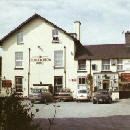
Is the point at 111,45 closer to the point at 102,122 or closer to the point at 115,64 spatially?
the point at 115,64

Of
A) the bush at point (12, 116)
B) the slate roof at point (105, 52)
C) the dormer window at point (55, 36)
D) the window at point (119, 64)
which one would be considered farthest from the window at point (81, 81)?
the bush at point (12, 116)

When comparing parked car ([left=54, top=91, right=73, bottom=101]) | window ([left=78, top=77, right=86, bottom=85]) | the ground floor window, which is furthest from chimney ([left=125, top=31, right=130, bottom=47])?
parked car ([left=54, top=91, right=73, bottom=101])

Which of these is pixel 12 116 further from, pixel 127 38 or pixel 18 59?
pixel 127 38

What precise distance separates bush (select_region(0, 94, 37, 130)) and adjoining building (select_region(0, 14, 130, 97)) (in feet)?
104

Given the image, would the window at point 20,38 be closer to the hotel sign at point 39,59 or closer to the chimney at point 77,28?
the hotel sign at point 39,59

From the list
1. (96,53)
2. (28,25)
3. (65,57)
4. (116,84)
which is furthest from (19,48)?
(116,84)

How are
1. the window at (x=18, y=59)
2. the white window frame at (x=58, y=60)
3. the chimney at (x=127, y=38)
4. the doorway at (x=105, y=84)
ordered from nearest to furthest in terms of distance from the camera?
the doorway at (x=105, y=84)
the white window frame at (x=58, y=60)
the window at (x=18, y=59)
the chimney at (x=127, y=38)

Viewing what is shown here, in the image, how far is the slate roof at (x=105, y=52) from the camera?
4175 centimetres

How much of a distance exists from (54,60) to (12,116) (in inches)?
1346

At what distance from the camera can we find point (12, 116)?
27.7ft

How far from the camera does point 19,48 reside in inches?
1729

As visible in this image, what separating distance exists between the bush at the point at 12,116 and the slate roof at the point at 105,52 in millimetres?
32846

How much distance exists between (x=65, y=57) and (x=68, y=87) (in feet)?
12.5

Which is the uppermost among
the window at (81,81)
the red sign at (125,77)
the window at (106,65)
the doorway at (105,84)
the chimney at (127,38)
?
the chimney at (127,38)
